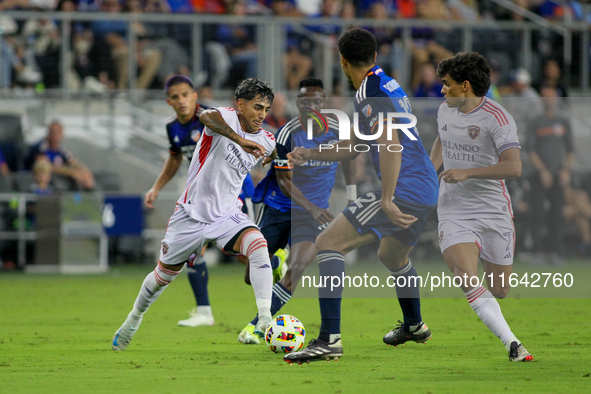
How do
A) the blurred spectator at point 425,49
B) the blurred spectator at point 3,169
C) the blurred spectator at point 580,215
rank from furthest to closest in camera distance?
the blurred spectator at point 425,49 → the blurred spectator at point 3,169 → the blurred spectator at point 580,215

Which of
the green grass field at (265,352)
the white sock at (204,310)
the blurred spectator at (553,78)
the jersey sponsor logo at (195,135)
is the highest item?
the blurred spectator at (553,78)

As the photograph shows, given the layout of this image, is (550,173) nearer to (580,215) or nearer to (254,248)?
(580,215)

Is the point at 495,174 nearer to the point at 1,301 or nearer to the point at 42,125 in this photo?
the point at 1,301

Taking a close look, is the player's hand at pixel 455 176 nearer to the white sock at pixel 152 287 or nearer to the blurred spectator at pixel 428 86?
the white sock at pixel 152 287

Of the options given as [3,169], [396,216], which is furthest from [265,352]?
[3,169]

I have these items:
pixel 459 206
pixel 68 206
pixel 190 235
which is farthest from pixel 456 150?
pixel 68 206

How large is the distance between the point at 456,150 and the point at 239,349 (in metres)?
2.26

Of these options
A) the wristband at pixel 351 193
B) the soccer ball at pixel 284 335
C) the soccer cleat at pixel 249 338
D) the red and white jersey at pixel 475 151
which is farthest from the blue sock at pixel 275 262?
the red and white jersey at pixel 475 151

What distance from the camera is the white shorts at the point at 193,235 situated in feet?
21.5

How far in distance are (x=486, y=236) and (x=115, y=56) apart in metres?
10.8

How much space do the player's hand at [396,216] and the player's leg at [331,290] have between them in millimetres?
198

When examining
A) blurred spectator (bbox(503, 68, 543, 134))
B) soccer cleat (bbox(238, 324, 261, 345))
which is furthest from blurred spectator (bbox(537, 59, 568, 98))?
soccer cleat (bbox(238, 324, 261, 345))

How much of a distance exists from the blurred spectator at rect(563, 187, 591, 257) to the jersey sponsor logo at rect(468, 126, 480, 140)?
7.10 m

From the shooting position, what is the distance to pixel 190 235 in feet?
21.5
